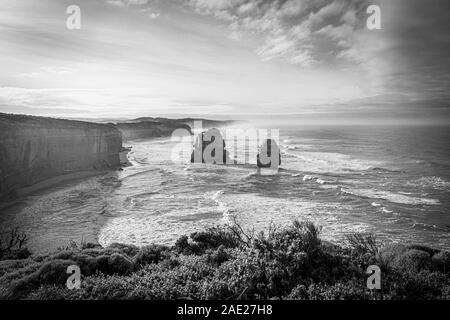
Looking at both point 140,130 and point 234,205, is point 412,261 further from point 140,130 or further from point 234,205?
point 140,130

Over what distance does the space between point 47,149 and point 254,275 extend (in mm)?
39070

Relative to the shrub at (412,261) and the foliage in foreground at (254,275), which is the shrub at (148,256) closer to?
the foliage in foreground at (254,275)

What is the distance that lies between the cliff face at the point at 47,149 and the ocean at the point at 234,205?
3.60 metres

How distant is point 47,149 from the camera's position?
1496 inches

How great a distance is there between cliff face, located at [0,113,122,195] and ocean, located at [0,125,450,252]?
360 centimetres

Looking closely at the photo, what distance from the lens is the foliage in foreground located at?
23.6 feet

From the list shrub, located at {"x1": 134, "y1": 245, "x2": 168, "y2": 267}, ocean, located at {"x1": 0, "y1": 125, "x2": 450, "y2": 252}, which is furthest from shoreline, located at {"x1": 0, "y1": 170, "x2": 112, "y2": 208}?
shrub, located at {"x1": 134, "y1": 245, "x2": 168, "y2": 267}

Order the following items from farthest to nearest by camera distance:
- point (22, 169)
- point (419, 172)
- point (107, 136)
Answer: point (107, 136)
point (419, 172)
point (22, 169)

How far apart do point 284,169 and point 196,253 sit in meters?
34.6

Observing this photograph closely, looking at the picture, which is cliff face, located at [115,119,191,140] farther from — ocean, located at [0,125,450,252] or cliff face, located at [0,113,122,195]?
ocean, located at [0,125,450,252]
